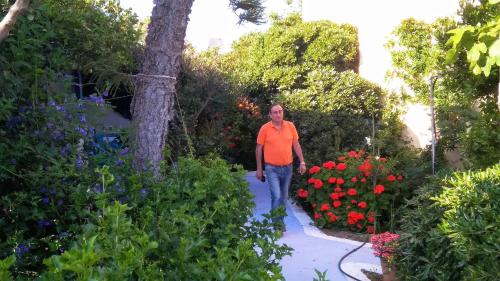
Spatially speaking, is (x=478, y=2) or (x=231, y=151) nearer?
(x=478, y=2)

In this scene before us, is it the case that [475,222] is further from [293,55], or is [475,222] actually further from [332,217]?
[293,55]

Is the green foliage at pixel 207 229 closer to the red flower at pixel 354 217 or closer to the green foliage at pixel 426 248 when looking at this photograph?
the green foliage at pixel 426 248

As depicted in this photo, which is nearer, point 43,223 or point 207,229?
point 207,229

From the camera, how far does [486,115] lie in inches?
221

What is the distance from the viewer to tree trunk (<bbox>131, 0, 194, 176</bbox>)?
4418mm

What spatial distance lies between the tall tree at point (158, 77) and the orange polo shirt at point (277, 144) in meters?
2.51

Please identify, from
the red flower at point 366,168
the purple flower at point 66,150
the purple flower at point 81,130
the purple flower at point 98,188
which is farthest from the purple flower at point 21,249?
the red flower at point 366,168

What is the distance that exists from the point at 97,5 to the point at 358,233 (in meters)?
4.29

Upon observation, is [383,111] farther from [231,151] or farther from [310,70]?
[231,151]

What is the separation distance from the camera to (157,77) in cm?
439

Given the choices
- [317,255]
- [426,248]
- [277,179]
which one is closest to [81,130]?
[426,248]

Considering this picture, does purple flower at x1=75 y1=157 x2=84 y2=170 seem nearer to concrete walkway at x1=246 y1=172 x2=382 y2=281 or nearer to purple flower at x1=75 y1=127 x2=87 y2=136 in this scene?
purple flower at x1=75 y1=127 x2=87 y2=136

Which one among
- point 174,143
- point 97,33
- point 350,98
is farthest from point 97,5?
point 350,98

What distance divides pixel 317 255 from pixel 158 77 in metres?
2.85
